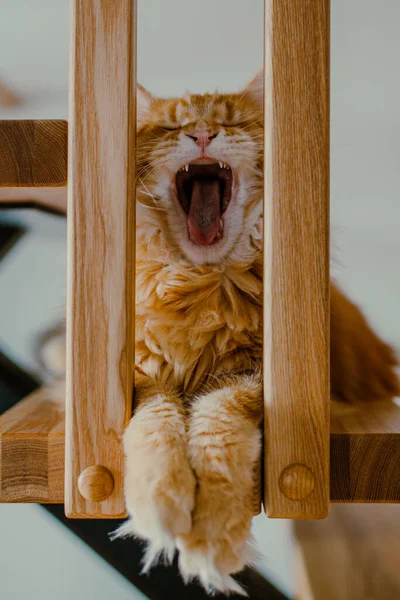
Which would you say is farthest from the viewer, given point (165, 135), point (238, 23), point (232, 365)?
point (238, 23)

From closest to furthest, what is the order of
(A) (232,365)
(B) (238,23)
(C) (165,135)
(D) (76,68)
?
(D) (76,68)
(A) (232,365)
(C) (165,135)
(B) (238,23)

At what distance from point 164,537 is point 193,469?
82 mm

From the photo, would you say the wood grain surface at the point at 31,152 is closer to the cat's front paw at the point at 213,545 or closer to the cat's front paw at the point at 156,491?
the cat's front paw at the point at 156,491

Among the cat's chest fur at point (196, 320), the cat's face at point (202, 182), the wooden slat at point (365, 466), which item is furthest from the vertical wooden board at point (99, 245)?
the cat's face at point (202, 182)

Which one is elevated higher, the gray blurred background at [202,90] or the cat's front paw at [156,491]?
the gray blurred background at [202,90]

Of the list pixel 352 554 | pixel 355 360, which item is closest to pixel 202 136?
pixel 355 360

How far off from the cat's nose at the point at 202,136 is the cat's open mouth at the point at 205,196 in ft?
0.13

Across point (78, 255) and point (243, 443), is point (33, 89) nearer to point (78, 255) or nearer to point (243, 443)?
point (78, 255)

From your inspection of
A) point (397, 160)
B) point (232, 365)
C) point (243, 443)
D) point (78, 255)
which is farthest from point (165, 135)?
point (397, 160)

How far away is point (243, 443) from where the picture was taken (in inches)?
24.3

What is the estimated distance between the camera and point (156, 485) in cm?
58

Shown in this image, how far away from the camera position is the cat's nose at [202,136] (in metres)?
1.10

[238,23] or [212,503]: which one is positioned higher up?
[238,23]

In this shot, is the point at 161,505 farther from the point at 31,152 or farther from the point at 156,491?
the point at 31,152
